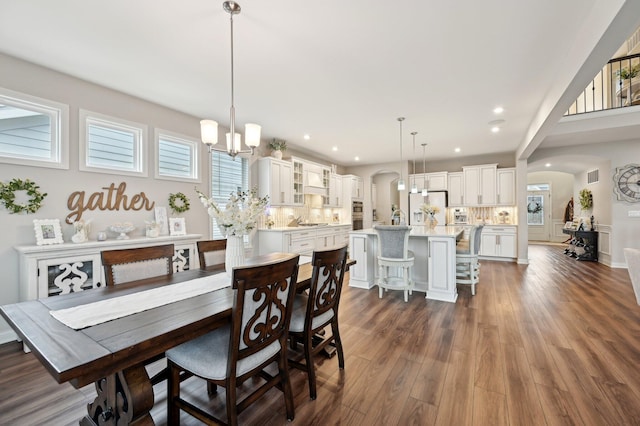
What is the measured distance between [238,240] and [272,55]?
1.91 m

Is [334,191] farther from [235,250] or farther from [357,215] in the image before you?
[235,250]

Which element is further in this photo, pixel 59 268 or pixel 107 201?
pixel 107 201

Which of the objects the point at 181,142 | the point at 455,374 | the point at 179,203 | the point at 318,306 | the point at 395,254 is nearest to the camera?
the point at 318,306

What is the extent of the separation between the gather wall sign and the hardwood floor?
1.43 m

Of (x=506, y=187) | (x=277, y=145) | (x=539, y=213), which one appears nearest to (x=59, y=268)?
(x=277, y=145)

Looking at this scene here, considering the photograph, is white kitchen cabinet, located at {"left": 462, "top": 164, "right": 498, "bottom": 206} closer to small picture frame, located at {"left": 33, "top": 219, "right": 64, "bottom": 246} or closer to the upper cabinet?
the upper cabinet

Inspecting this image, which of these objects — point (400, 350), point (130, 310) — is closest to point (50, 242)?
point (130, 310)

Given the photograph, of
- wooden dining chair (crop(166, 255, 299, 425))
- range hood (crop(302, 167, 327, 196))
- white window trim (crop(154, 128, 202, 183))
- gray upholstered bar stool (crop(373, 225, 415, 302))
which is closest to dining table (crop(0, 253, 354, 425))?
wooden dining chair (crop(166, 255, 299, 425))

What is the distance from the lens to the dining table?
3.30ft

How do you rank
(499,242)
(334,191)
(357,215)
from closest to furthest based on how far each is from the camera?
(499,242), (334,191), (357,215)

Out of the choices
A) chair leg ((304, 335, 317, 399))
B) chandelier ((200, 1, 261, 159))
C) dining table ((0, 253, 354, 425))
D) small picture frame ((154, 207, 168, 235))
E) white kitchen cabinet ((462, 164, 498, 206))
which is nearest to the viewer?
dining table ((0, 253, 354, 425))

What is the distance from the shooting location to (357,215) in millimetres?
8188

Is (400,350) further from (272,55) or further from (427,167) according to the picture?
(427,167)

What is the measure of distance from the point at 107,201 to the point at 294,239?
3.03 metres
